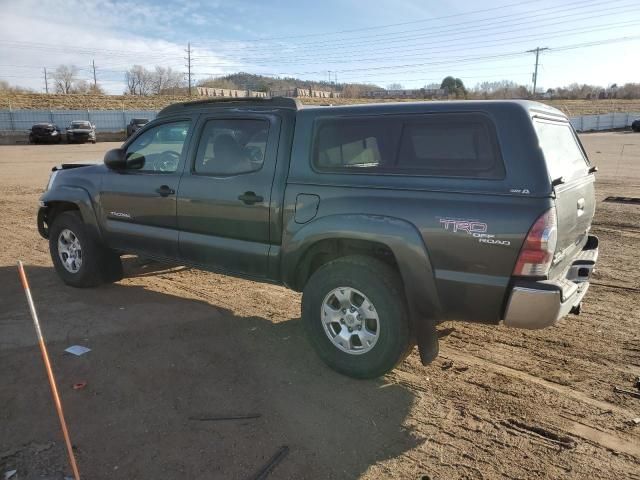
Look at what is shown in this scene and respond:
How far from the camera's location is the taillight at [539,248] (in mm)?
2982

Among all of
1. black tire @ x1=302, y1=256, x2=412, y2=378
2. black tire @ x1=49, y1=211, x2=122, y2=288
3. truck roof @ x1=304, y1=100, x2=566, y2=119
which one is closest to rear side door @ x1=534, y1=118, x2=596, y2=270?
truck roof @ x1=304, y1=100, x2=566, y2=119

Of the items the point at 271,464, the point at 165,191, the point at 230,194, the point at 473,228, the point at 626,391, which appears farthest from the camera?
the point at 165,191

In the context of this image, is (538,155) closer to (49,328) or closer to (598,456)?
(598,456)

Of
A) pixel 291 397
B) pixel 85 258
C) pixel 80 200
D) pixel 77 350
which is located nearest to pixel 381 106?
pixel 291 397

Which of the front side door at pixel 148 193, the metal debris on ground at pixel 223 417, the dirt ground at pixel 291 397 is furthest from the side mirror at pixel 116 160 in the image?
the metal debris on ground at pixel 223 417

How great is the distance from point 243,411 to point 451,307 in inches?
61.6

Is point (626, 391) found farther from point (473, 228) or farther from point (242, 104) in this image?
point (242, 104)

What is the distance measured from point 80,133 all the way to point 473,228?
3842 centimetres

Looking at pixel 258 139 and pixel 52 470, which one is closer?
pixel 52 470

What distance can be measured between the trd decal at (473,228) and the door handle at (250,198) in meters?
1.60

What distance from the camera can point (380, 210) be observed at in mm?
3500

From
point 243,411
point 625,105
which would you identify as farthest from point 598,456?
point 625,105

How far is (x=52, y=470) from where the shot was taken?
2828 mm

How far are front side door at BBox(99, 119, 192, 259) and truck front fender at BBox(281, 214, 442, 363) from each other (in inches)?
69.5
